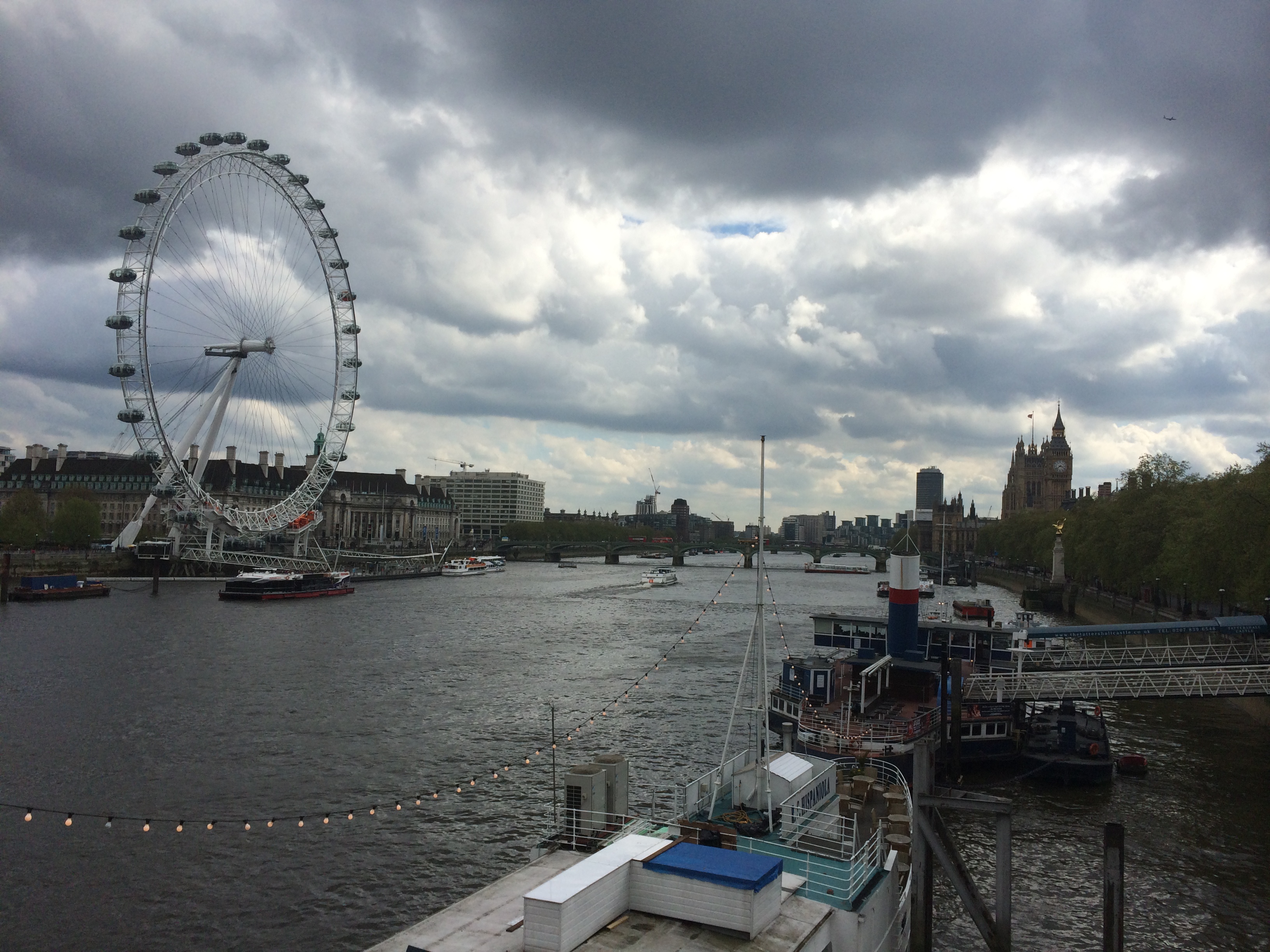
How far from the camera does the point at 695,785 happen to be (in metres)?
17.7

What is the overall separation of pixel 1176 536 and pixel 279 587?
8486cm

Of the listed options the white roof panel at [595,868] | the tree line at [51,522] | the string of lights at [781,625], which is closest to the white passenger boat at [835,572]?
the string of lights at [781,625]

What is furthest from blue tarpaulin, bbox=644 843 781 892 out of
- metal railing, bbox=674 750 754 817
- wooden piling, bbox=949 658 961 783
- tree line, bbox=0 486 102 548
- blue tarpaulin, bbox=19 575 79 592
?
tree line, bbox=0 486 102 548

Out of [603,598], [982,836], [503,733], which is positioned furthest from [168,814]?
[603,598]

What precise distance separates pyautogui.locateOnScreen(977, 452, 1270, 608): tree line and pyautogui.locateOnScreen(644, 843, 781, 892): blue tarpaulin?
41.2 m

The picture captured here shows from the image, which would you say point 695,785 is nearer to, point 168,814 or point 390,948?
point 390,948

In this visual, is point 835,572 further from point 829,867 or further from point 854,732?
point 829,867

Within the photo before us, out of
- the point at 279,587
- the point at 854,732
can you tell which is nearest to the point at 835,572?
the point at 279,587

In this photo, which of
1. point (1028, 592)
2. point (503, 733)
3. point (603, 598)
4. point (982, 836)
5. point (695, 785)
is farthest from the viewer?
point (603, 598)

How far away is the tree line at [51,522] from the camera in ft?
392

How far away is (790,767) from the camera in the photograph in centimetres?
1883

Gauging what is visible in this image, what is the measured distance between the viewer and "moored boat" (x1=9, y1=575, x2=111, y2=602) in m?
83.7

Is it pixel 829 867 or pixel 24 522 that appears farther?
pixel 24 522

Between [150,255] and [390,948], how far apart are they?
100003 mm
